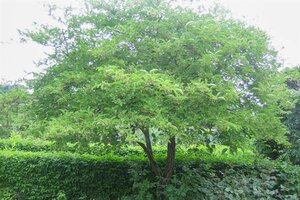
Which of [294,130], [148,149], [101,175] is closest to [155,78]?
[148,149]

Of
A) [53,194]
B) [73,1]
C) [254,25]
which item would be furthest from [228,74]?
[53,194]

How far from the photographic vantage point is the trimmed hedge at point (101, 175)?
479 cm

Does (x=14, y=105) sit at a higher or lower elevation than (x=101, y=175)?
higher

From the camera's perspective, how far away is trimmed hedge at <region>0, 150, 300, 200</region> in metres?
4.79

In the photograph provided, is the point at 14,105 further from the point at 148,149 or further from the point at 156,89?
the point at 156,89

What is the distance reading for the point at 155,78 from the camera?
8.71ft

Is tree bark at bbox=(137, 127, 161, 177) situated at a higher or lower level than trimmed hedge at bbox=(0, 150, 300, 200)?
higher

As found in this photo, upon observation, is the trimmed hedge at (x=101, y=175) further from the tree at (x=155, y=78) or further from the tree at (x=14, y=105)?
the tree at (x=14, y=105)

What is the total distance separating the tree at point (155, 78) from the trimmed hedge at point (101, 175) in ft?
3.49

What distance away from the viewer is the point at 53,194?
17.1 ft

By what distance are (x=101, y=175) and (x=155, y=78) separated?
2.78 meters

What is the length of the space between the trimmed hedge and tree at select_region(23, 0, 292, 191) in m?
1.07

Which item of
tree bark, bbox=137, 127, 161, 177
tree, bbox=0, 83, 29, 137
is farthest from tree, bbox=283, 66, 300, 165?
tree, bbox=0, 83, 29, 137

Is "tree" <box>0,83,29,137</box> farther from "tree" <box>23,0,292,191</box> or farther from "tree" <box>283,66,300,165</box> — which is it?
"tree" <box>283,66,300,165</box>
